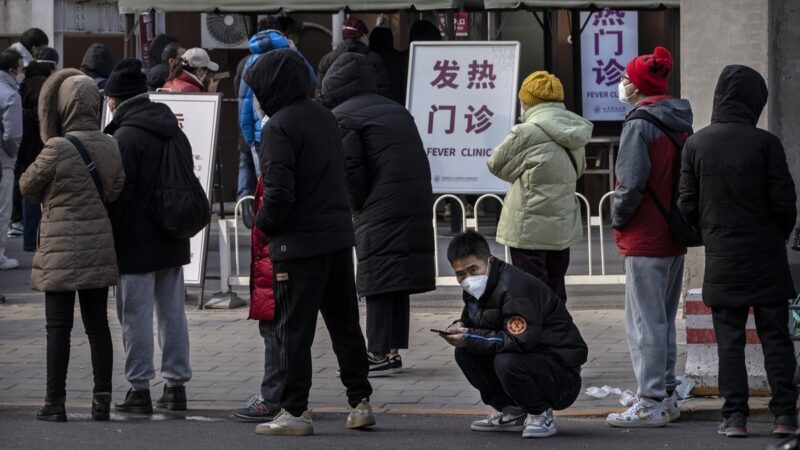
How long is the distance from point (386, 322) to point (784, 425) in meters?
2.48

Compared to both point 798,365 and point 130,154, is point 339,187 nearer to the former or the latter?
point 130,154

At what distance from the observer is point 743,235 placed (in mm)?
7707

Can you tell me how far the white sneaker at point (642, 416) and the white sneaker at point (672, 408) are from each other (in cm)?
10

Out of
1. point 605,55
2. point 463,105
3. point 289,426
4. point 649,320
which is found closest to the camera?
point 289,426

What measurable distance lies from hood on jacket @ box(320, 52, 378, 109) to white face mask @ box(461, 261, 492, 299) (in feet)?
5.99

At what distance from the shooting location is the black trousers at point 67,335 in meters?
8.36

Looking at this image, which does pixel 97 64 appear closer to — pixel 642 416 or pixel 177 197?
pixel 177 197

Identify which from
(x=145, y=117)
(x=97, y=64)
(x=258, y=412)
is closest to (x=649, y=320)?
(x=258, y=412)

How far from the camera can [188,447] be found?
25.4ft

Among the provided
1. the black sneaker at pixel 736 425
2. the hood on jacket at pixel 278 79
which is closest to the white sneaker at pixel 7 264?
the hood on jacket at pixel 278 79

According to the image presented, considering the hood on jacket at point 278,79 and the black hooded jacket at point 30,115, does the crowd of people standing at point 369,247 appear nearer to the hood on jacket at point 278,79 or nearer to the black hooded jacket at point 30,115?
the hood on jacket at point 278,79

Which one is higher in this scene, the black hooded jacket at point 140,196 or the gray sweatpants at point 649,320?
the black hooded jacket at point 140,196

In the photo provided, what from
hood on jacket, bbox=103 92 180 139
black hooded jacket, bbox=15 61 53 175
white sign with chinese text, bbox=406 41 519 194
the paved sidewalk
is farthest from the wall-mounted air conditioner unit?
hood on jacket, bbox=103 92 180 139

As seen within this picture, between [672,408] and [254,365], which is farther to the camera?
[254,365]
